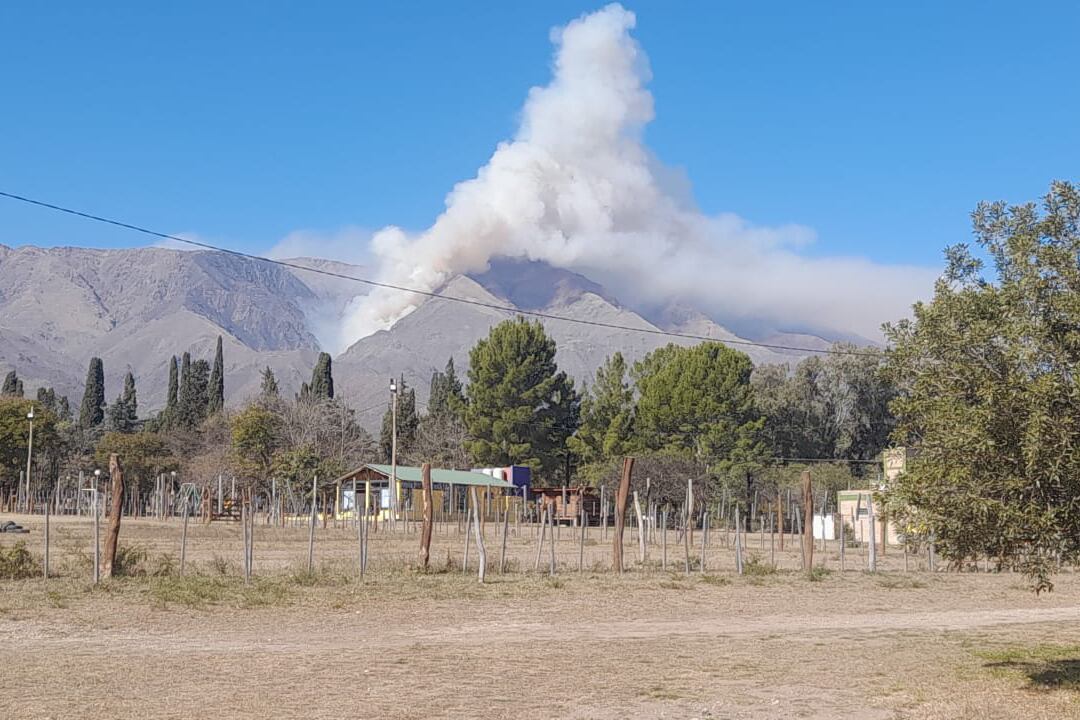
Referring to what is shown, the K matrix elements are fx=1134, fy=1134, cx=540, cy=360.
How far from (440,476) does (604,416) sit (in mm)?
19603

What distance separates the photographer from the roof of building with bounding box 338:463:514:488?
238 ft

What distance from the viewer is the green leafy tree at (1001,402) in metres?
12.4

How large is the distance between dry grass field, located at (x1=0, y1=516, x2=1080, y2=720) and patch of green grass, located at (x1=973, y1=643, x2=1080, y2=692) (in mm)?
76

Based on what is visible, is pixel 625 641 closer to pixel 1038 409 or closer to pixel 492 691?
pixel 492 691

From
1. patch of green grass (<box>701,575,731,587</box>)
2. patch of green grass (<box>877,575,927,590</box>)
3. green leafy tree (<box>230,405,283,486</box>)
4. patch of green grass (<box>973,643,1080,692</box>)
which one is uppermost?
green leafy tree (<box>230,405,283,486</box>)

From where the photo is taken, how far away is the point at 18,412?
92438 mm

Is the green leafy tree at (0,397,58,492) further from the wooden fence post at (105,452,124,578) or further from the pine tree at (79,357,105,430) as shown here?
the wooden fence post at (105,452,124,578)

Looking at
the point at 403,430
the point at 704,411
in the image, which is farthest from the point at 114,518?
the point at 403,430

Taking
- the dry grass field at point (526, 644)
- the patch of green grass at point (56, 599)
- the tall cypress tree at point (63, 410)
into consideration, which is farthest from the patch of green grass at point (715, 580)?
the tall cypress tree at point (63, 410)

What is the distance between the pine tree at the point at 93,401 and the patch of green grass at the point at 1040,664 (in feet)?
384

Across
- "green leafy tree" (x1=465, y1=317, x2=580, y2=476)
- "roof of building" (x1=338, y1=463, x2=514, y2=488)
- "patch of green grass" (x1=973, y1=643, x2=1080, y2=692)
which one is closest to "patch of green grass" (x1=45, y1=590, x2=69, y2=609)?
"patch of green grass" (x1=973, y1=643, x2=1080, y2=692)

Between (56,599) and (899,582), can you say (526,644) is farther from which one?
(899,582)

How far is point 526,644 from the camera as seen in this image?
1966cm

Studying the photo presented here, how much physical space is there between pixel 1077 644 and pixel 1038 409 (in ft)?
34.1
